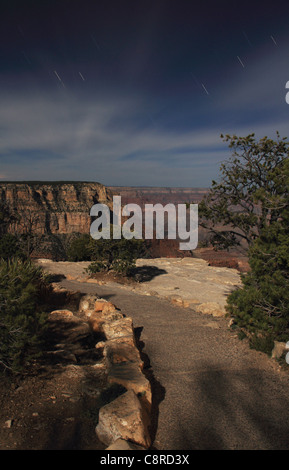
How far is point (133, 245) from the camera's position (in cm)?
1220

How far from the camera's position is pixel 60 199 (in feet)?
236

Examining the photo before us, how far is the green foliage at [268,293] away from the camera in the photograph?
4.57 metres

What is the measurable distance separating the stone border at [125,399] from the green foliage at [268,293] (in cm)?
212

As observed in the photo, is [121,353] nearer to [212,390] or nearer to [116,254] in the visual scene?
[212,390]

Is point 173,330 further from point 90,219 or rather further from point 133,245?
point 90,219

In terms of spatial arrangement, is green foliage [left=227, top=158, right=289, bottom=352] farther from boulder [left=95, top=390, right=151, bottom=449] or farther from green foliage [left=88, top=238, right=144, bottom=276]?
green foliage [left=88, top=238, right=144, bottom=276]

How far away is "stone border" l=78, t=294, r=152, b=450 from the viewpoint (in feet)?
7.98

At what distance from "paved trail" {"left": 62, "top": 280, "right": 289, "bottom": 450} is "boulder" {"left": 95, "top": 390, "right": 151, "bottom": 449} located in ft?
1.04

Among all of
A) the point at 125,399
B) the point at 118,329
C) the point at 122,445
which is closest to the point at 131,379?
the point at 125,399

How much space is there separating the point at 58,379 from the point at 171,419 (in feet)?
4.78

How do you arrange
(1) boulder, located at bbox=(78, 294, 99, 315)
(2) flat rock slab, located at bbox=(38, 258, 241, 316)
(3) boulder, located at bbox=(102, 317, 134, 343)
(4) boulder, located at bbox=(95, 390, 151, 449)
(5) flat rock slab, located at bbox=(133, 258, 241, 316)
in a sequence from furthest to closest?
(2) flat rock slab, located at bbox=(38, 258, 241, 316)
(5) flat rock slab, located at bbox=(133, 258, 241, 316)
(1) boulder, located at bbox=(78, 294, 99, 315)
(3) boulder, located at bbox=(102, 317, 134, 343)
(4) boulder, located at bbox=(95, 390, 151, 449)

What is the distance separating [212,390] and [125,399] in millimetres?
1376

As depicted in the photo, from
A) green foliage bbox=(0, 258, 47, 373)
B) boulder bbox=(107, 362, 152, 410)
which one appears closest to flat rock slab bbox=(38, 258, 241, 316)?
boulder bbox=(107, 362, 152, 410)

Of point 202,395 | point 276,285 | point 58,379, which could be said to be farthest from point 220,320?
point 58,379
